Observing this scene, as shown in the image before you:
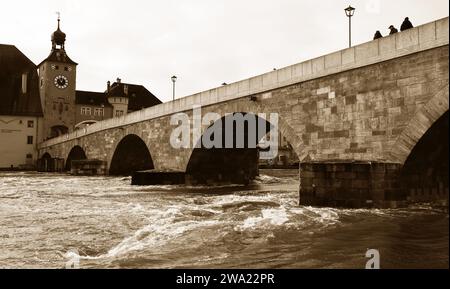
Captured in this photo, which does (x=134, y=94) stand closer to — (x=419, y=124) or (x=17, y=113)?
(x=17, y=113)

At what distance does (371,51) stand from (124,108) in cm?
6423

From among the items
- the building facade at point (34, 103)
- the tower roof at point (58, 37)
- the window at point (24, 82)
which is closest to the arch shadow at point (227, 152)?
the building facade at point (34, 103)

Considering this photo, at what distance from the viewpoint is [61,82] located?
64.5 meters

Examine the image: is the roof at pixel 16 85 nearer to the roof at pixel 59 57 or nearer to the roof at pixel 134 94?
the roof at pixel 59 57

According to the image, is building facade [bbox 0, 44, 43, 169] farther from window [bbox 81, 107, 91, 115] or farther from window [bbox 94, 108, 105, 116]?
window [bbox 94, 108, 105, 116]

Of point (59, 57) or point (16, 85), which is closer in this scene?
point (16, 85)

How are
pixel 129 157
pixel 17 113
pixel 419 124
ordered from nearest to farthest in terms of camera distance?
1. pixel 419 124
2. pixel 129 157
3. pixel 17 113

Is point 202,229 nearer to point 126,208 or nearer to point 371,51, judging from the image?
point 126,208

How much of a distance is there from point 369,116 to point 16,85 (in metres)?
61.8

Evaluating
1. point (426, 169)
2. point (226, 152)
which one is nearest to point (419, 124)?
point (426, 169)

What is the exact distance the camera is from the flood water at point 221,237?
634 centimetres

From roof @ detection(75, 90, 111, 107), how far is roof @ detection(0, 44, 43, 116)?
6.77m

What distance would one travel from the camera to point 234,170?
27.2 m

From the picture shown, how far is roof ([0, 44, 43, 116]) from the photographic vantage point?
61875mm
